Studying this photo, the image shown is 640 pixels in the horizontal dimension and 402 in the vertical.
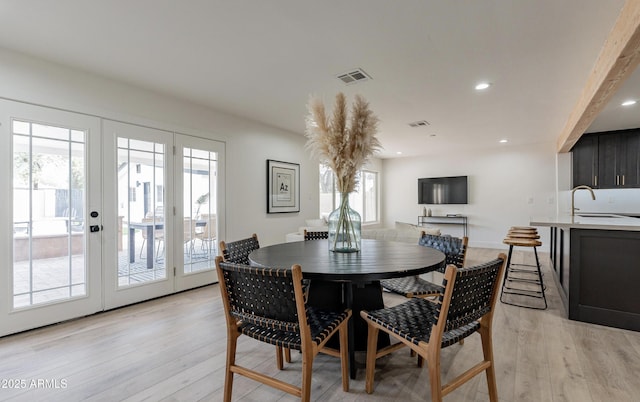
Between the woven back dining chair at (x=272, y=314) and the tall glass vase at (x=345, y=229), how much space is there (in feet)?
1.96

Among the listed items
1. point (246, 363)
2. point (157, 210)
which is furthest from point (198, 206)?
point (246, 363)

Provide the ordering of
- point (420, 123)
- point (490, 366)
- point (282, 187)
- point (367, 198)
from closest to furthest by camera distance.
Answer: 1. point (490, 366)
2. point (420, 123)
3. point (282, 187)
4. point (367, 198)

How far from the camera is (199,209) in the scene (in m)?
3.99

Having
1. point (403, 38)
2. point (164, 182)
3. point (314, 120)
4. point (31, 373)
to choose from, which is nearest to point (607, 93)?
point (403, 38)

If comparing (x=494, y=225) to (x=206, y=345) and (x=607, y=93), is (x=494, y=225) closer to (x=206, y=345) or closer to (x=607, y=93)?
(x=607, y=93)

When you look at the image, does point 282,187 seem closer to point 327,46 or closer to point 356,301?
point 327,46

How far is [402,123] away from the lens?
4879 mm

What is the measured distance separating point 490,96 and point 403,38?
1.84 m

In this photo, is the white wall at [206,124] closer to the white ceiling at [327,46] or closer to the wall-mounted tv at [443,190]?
the white ceiling at [327,46]

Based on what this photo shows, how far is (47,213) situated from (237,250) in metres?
1.93

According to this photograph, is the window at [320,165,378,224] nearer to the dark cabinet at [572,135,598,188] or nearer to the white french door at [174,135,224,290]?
the white french door at [174,135,224,290]

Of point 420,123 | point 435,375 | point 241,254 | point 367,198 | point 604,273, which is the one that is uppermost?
point 420,123

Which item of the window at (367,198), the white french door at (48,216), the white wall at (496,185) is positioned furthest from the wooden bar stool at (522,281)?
the white french door at (48,216)

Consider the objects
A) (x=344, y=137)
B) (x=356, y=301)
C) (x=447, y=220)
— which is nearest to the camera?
(x=344, y=137)
